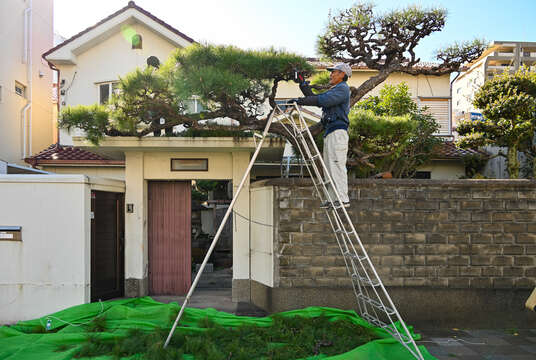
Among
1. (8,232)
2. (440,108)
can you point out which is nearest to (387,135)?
(8,232)

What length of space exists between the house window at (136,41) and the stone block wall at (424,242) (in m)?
8.56

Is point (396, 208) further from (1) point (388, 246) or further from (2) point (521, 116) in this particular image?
(2) point (521, 116)

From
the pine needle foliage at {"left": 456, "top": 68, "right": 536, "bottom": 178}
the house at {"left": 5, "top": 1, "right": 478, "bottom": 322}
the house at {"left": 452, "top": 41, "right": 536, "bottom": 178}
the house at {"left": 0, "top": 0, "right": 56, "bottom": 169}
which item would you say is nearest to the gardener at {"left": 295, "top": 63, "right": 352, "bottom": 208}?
the house at {"left": 5, "top": 1, "right": 478, "bottom": 322}

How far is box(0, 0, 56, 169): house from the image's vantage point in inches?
500

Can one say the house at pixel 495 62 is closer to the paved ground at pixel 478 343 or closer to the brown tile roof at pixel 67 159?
the brown tile roof at pixel 67 159

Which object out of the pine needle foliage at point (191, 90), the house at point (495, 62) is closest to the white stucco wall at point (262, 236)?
the pine needle foliage at point (191, 90)

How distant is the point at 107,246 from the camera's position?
309 inches

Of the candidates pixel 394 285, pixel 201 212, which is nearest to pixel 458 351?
pixel 394 285

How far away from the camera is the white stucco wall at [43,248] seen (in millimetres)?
6527

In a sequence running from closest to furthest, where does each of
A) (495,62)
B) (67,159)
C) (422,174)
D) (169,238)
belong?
(169,238) → (67,159) → (422,174) → (495,62)

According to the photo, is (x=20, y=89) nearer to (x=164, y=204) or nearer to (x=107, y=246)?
(x=164, y=204)

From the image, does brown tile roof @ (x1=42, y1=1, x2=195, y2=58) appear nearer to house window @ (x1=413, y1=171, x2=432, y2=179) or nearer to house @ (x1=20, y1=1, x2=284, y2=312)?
house @ (x1=20, y1=1, x2=284, y2=312)

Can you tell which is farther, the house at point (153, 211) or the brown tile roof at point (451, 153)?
the brown tile roof at point (451, 153)

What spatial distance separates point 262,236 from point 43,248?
3568mm
